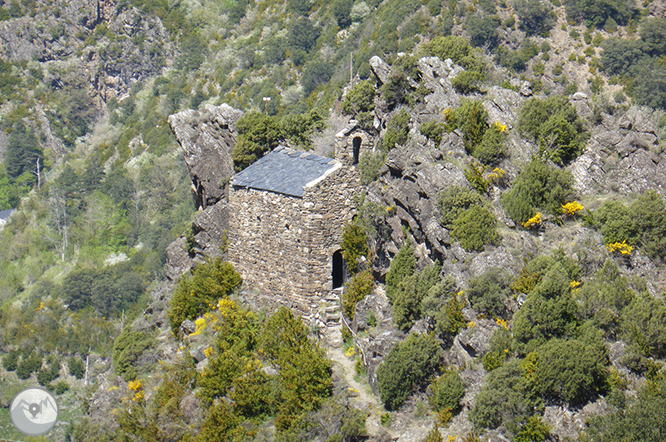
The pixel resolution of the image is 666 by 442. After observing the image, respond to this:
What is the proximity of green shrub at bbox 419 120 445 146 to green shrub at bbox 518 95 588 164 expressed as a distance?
343cm

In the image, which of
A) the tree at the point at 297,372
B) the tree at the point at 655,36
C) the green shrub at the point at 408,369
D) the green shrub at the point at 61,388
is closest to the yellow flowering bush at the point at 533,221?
the green shrub at the point at 408,369

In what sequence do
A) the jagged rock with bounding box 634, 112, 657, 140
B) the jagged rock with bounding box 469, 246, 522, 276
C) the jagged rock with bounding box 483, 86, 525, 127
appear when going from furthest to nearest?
the jagged rock with bounding box 483, 86, 525, 127 < the jagged rock with bounding box 634, 112, 657, 140 < the jagged rock with bounding box 469, 246, 522, 276

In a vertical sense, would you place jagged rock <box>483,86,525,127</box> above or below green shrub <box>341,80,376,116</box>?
above

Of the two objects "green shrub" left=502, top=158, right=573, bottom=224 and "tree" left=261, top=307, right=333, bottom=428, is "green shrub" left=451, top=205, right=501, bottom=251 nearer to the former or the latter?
"green shrub" left=502, top=158, right=573, bottom=224

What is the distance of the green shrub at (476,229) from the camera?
74.7 feet

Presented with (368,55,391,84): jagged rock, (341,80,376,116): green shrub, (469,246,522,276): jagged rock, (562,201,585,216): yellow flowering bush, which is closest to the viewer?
(469,246,522,276): jagged rock

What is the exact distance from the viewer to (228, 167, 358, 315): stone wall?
87.2 feet

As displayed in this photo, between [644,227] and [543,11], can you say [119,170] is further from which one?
[644,227]

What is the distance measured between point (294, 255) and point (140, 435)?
927 centimetres

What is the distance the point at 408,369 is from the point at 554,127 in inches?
466

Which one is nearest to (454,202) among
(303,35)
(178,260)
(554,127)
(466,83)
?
(554,127)

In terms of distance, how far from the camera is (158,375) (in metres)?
29.5

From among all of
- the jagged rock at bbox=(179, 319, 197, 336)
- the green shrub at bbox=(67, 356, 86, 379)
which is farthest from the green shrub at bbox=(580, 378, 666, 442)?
the green shrub at bbox=(67, 356, 86, 379)

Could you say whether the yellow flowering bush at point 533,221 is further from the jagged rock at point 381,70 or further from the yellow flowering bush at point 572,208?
the jagged rock at point 381,70
